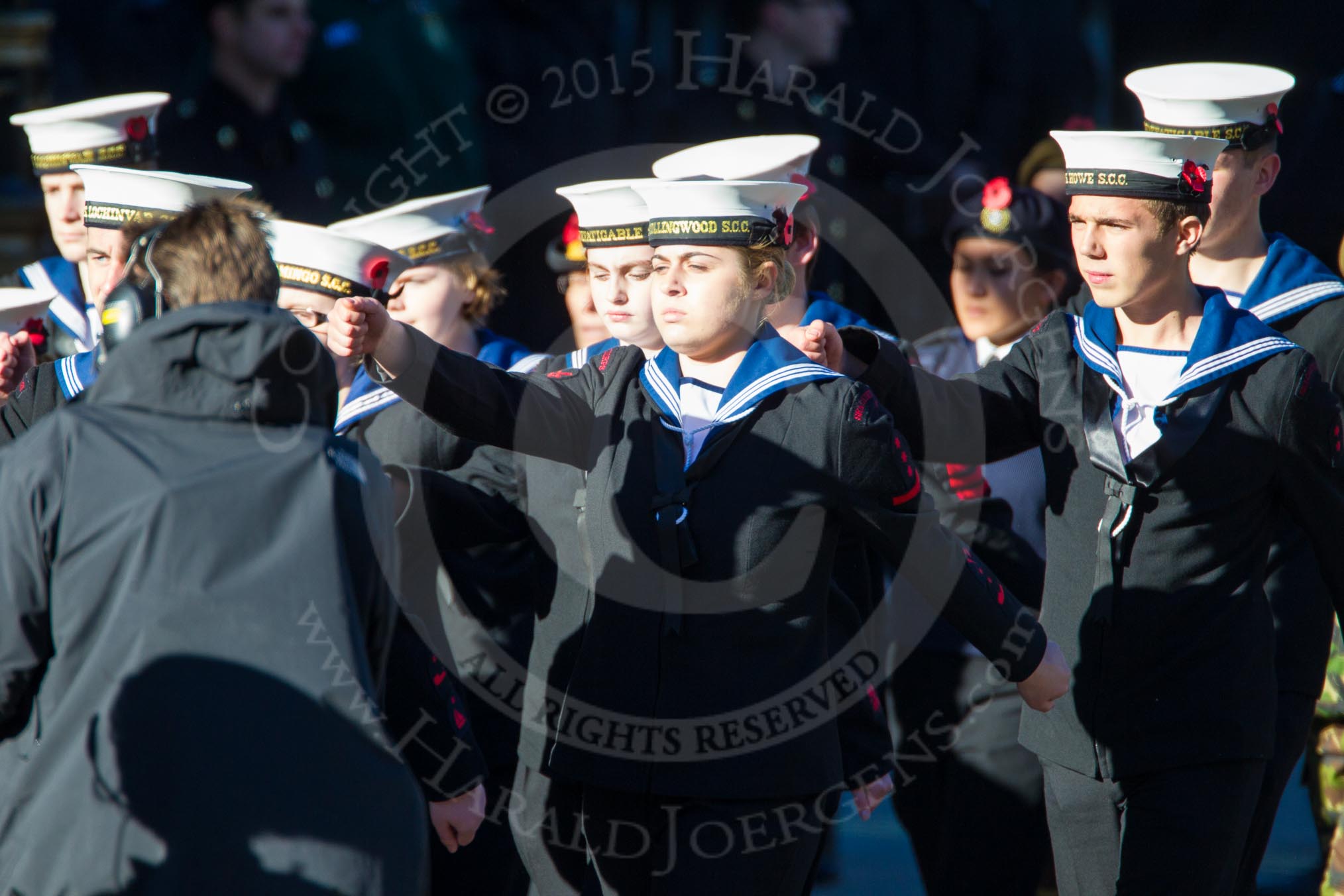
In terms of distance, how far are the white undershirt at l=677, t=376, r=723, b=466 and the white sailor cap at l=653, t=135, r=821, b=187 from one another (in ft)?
3.38

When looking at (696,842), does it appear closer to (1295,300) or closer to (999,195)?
(1295,300)

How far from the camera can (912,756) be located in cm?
430

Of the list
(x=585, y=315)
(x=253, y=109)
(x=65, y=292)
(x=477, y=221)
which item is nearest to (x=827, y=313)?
(x=585, y=315)

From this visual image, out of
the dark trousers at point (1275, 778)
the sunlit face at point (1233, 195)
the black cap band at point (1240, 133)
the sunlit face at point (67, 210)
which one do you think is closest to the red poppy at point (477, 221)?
the sunlit face at point (67, 210)

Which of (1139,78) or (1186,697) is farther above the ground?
(1139,78)

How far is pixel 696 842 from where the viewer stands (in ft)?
9.50

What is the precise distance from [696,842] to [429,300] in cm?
185

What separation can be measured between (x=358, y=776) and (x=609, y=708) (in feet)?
2.66

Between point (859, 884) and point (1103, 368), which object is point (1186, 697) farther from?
point (859, 884)

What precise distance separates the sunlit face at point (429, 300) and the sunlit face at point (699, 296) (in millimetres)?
1379

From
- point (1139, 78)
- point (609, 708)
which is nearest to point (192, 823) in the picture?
point (609, 708)

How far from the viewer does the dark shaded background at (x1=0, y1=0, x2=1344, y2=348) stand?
19.0ft

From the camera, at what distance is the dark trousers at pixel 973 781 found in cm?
415

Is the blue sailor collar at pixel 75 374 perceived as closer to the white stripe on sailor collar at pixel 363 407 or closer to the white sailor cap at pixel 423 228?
the white stripe on sailor collar at pixel 363 407
